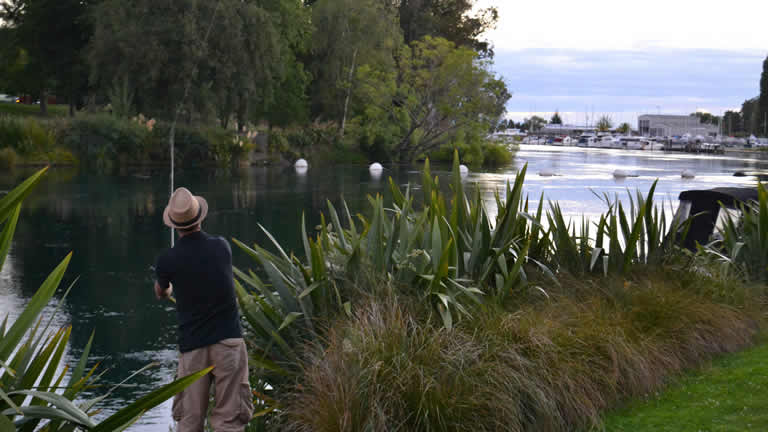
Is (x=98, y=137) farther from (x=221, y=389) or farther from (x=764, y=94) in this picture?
(x=764, y=94)

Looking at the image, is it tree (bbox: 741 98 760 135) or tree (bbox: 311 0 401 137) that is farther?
tree (bbox: 741 98 760 135)

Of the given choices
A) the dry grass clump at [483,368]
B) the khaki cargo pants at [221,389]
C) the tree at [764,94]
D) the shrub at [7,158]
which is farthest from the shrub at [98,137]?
the tree at [764,94]

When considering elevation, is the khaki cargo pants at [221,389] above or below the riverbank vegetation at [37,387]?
below

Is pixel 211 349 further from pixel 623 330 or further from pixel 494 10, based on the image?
pixel 494 10

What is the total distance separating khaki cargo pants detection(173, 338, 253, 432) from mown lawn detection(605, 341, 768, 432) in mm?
2443

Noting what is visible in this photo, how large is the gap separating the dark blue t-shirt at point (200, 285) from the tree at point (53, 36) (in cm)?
5145

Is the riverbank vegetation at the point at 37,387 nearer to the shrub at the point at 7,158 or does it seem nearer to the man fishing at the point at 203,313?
the man fishing at the point at 203,313

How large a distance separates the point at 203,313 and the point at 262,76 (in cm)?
4309

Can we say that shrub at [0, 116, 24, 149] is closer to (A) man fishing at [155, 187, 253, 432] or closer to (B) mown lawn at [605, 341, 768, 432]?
(A) man fishing at [155, 187, 253, 432]

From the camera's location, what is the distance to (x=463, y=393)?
16.5 feet

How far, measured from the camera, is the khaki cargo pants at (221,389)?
5008 mm

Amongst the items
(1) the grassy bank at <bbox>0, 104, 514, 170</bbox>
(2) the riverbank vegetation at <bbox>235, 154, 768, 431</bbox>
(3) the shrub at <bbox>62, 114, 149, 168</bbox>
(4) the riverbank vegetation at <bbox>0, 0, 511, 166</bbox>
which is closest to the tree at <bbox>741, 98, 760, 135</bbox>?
(4) the riverbank vegetation at <bbox>0, 0, 511, 166</bbox>

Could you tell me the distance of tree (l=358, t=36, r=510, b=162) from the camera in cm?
5025

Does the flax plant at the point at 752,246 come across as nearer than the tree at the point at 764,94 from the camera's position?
Yes
